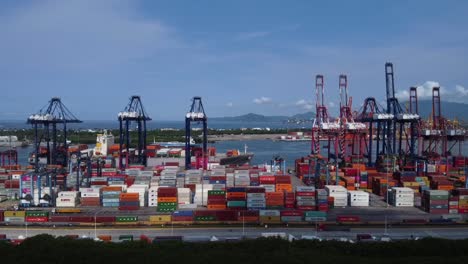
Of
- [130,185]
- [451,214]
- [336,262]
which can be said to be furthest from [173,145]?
[336,262]

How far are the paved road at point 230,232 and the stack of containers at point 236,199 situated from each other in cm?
312

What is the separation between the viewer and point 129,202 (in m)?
22.6

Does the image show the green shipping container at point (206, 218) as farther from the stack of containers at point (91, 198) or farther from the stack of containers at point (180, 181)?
A: the stack of containers at point (180, 181)

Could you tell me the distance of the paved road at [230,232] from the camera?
17625 millimetres

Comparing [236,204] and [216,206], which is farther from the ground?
[236,204]

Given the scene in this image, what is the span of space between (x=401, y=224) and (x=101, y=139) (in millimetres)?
35869

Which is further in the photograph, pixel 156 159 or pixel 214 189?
pixel 156 159

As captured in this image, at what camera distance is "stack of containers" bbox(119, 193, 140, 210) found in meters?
22.6

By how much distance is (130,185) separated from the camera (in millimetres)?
26531

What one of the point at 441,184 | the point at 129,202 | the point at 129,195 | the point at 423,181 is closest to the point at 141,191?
the point at 129,195

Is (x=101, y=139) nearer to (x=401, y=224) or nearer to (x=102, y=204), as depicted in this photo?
(x=102, y=204)

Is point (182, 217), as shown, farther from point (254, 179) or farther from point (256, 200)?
point (254, 179)

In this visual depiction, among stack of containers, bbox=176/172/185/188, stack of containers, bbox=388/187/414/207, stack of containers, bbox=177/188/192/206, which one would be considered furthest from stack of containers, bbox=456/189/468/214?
stack of containers, bbox=176/172/185/188

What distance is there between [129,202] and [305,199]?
817cm
